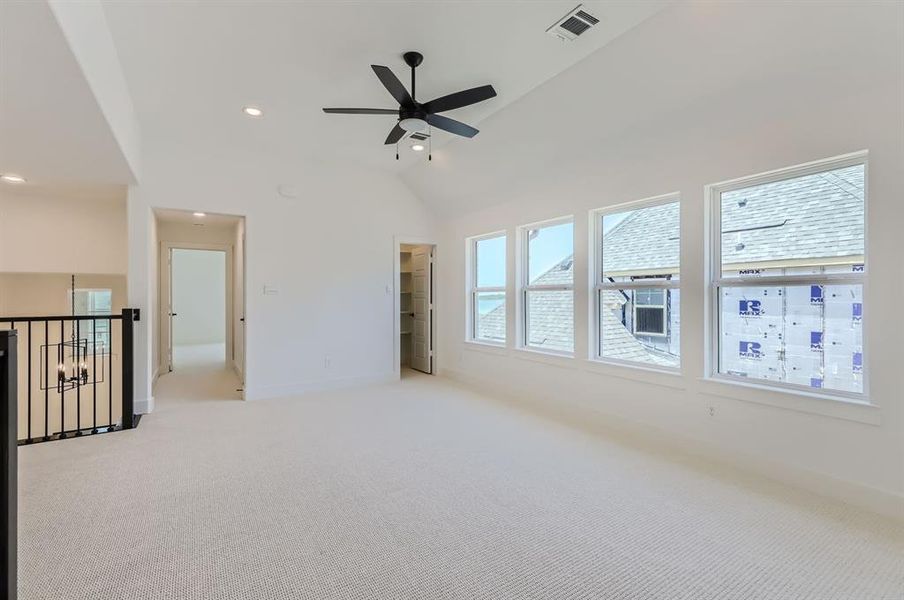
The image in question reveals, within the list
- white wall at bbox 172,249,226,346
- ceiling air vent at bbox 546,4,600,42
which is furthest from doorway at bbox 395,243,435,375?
white wall at bbox 172,249,226,346

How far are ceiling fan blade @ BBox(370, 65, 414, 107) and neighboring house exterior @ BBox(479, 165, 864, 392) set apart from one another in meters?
2.33

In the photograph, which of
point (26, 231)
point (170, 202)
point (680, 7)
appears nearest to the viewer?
point (680, 7)

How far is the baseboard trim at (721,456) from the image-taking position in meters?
2.35

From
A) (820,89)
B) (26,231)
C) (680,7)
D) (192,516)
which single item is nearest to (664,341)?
(820,89)

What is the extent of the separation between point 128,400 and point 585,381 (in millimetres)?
4359

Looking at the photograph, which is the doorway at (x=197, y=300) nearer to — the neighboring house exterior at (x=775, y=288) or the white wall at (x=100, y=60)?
the white wall at (x=100, y=60)

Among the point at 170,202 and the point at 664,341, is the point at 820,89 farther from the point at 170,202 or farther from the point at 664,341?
the point at 170,202

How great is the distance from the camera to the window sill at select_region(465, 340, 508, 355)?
17.2ft

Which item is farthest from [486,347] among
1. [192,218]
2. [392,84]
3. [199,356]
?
[199,356]

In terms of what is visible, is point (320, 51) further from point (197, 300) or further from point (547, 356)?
point (197, 300)

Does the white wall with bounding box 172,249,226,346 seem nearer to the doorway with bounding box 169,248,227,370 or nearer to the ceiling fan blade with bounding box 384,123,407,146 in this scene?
the doorway with bounding box 169,248,227,370

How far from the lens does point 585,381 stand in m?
4.09

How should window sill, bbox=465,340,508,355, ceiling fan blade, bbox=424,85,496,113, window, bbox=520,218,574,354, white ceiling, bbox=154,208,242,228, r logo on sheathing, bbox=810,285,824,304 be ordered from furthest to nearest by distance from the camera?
window sill, bbox=465,340,508,355
white ceiling, bbox=154,208,242,228
window, bbox=520,218,574,354
ceiling fan blade, bbox=424,85,496,113
r logo on sheathing, bbox=810,285,824,304

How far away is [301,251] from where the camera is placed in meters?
5.15
